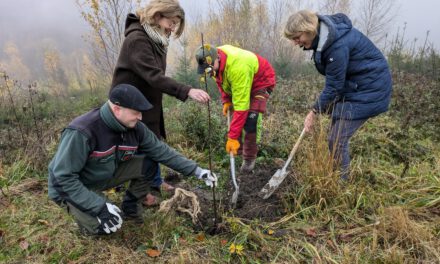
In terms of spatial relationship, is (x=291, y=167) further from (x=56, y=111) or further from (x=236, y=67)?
(x=56, y=111)

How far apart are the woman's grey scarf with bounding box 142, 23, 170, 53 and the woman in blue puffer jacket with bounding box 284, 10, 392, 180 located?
3.48ft

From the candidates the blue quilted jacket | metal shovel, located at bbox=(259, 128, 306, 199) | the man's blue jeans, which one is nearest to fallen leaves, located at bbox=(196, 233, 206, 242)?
metal shovel, located at bbox=(259, 128, 306, 199)

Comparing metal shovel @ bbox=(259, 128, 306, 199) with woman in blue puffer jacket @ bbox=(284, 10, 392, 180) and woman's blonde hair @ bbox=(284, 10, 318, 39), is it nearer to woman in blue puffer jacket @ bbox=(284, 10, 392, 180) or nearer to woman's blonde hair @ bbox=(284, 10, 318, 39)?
woman in blue puffer jacket @ bbox=(284, 10, 392, 180)

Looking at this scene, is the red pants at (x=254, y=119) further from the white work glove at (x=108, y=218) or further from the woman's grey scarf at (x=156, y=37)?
the white work glove at (x=108, y=218)

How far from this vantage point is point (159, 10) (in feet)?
8.24

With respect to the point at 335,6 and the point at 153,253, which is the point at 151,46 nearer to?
the point at 153,253

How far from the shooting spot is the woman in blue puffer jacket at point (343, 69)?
265 centimetres

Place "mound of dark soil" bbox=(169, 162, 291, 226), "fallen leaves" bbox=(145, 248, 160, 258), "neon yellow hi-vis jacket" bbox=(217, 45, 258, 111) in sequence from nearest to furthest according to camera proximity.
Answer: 1. "fallen leaves" bbox=(145, 248, 160, 258)
2. "mound of dark soil" bbox=(169, 162, 291, 226)
3. "neon yellow hi-vis jacket" bbox=(217, 45, 258, 111)

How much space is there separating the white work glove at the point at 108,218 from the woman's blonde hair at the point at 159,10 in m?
1.49

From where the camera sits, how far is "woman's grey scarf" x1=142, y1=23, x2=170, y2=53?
8.50ft

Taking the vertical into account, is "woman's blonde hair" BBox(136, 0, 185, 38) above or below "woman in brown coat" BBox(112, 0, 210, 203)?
above

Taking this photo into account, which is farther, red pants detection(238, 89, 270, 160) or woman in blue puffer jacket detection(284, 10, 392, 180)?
red pants detection(238, 89, 270, 160)

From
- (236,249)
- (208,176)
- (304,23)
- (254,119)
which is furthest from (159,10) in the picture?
(236,249)

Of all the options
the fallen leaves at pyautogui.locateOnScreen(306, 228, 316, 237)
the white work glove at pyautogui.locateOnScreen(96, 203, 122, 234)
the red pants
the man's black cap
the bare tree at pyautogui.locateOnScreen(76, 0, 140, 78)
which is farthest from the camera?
the bare tree at pyautogui.locateOnScreen(76, 0, 140, 78)
